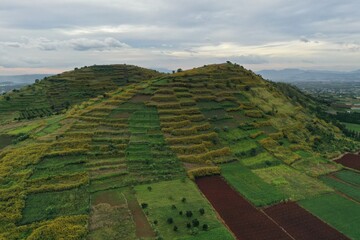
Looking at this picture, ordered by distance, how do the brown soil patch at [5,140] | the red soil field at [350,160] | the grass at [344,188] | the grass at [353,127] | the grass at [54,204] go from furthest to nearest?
1. the grass at [353,127]
2. the brown soil patch at [5,140]
3. the red soil field at [350,160]
4. the grass at [344,188]
5. the grass at [54,204]

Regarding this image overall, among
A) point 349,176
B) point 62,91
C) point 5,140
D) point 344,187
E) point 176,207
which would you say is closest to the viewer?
point 176,207

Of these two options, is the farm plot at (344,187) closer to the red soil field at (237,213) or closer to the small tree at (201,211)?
the red soil field at (237,213)

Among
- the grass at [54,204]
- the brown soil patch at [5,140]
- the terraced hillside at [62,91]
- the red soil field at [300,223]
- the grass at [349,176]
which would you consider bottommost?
the red soil field at [300,223]

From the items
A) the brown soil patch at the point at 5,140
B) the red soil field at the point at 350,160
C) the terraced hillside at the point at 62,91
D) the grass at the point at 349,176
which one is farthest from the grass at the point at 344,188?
the terraced hillside at the point at 62,91

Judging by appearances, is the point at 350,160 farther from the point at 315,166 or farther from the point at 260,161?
the point at 260,161

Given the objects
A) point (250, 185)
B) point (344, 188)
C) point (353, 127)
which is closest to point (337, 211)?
point (344, 188)

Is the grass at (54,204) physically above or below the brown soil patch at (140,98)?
below
